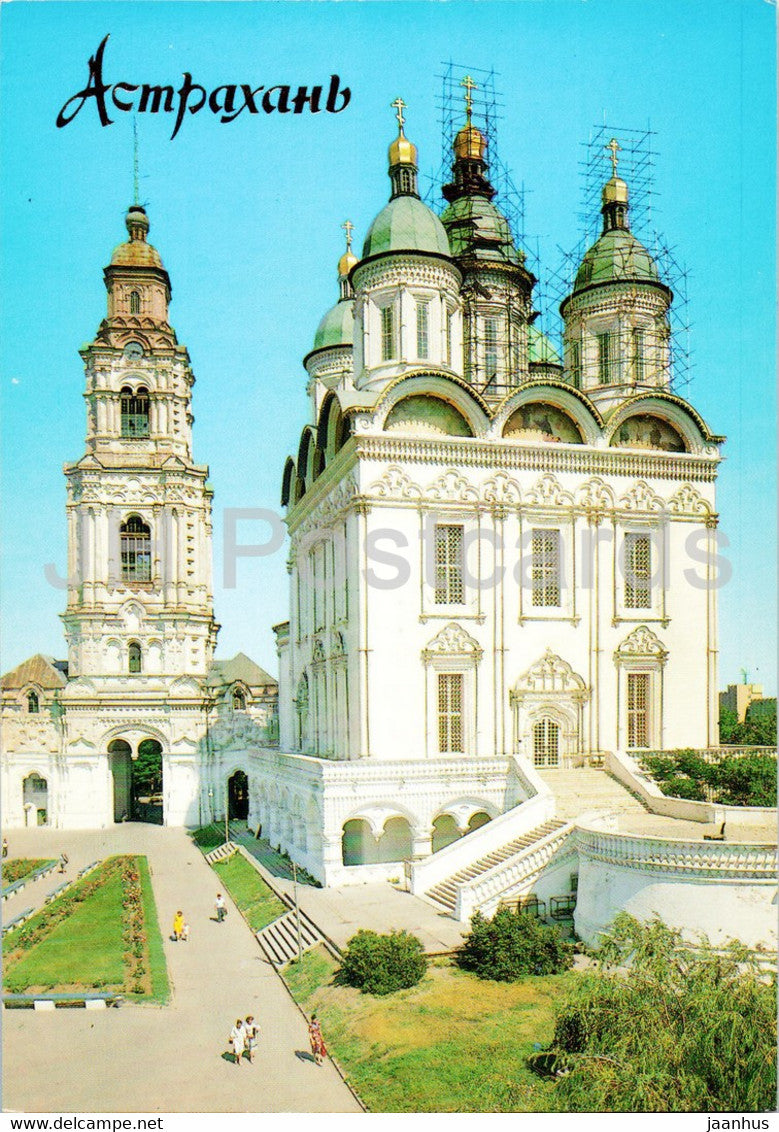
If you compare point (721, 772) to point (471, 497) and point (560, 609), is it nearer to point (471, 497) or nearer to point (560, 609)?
point (560, 609)

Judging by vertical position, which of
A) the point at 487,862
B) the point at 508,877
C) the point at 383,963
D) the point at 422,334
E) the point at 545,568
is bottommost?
the point at 383,963

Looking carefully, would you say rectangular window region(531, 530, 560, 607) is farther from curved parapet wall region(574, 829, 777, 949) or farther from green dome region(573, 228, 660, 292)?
green dome region(573, 228, 660, 292)

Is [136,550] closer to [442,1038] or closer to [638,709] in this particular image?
[638,709]

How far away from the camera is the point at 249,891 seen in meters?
28.9

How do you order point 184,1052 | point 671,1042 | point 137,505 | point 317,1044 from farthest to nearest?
point 137,505, point 184,1052, point 317,1044, point 671,1042

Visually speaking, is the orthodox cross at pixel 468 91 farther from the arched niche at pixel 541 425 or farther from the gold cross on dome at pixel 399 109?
the arched niche at pixel 541 425

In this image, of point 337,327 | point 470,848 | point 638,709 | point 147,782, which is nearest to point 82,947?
point 470,848

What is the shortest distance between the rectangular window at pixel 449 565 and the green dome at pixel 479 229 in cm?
1348

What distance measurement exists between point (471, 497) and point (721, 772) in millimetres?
10573

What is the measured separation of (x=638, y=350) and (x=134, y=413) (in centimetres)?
2872

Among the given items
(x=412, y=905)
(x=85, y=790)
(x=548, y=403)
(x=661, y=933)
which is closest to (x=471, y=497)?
(x=548, y=403)

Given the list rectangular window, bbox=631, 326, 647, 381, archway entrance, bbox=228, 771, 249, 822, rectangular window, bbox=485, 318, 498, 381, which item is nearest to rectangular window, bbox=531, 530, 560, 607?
rectangular window, bbox=485, 318, 498, 381

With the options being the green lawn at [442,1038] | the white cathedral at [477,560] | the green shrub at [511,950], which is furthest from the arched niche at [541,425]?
the green lawn at [442,1038]

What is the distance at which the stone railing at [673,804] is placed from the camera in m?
22.4
